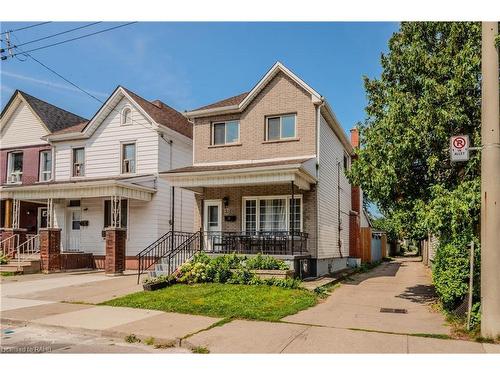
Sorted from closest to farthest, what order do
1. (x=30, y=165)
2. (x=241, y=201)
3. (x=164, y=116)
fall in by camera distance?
(x=241, y=201) → (x=164, y=116) → (x=30, y=165)

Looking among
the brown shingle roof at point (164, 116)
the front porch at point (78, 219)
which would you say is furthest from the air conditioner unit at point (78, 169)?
the brown shingle roof at point (164, 116)

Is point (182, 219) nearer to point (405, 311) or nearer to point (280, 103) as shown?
point (280, 103)

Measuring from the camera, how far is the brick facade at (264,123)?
659 inches

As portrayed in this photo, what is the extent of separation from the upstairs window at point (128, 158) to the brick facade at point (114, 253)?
4577mm

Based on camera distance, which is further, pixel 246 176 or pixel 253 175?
pixel 246 176

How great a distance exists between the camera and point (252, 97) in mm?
17656

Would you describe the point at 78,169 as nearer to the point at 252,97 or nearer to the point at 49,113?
the point at 49,113

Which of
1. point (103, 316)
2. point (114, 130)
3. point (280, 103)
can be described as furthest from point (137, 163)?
point (103, 316)

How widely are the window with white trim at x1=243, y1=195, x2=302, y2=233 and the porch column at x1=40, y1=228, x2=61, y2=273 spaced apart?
8.70 meters

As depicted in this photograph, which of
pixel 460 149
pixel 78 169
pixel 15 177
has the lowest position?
pixel 460 149

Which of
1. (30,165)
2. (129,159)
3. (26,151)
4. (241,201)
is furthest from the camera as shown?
(26,151)

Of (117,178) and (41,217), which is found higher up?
(117,178)

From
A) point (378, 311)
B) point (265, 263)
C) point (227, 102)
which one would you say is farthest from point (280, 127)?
point (378, 311)

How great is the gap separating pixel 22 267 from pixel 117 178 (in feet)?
18.8
